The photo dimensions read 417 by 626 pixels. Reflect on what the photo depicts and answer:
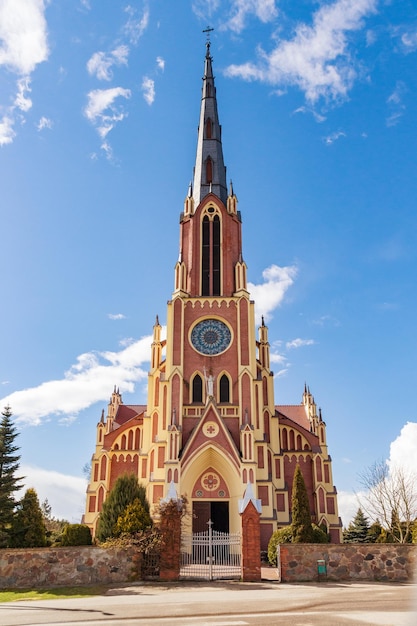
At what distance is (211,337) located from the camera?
131ft

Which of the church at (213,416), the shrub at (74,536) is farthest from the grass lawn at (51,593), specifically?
the church at (213,416)

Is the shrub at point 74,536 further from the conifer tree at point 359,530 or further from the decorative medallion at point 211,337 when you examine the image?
the conifer tree at point 359,530

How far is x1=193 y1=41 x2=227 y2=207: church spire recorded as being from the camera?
4653cm

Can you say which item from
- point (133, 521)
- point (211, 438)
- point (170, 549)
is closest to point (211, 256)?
point (211, 438)

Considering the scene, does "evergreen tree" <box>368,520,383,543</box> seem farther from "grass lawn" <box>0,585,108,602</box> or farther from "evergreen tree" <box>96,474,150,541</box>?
"grass lawn" <box>0,585,108,602</box>

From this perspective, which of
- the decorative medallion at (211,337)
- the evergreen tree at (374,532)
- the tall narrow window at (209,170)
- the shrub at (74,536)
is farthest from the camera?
the tall narrow window at (209,170)

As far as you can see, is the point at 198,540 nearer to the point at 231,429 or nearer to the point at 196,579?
the point at 196,579

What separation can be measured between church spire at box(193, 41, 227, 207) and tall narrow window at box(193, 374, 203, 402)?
1540cm

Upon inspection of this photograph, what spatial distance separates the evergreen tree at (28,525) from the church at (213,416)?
7.39 metres

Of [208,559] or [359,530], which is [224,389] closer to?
[208,559]

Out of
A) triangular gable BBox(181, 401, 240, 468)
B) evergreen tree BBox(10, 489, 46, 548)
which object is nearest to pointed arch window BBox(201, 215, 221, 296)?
triangular gable BBox(181, 401, 240, 468)

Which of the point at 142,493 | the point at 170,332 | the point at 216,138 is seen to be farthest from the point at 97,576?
the point at 216,138

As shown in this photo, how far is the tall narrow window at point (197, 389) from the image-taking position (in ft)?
125

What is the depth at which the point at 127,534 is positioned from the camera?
2112cm
